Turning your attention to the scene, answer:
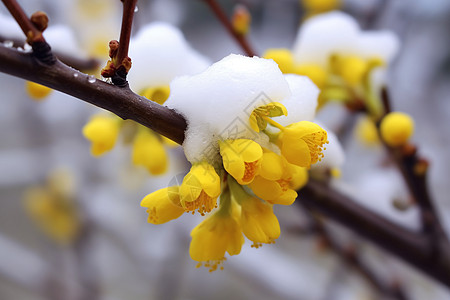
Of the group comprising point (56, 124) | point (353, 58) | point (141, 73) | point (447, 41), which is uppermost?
point (447, 41)

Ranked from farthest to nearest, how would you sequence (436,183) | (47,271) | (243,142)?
(436,183) < (47,271) < (243,142)

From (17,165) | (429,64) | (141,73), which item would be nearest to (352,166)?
(429,64)

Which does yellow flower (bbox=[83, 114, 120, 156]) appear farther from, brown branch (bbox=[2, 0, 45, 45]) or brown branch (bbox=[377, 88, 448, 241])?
brown branch (bbox=[377, 88, 448, 241])

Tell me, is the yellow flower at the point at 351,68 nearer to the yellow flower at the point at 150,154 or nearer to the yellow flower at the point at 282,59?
the yellow flower at the point at 282,59

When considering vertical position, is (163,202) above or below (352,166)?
below

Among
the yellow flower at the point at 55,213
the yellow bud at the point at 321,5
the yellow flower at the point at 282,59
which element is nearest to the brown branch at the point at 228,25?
the yellow flower at the point at 282,59

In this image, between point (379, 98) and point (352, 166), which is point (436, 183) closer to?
point (352, 166)

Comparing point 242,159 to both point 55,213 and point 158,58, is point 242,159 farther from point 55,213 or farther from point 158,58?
point 55,213
